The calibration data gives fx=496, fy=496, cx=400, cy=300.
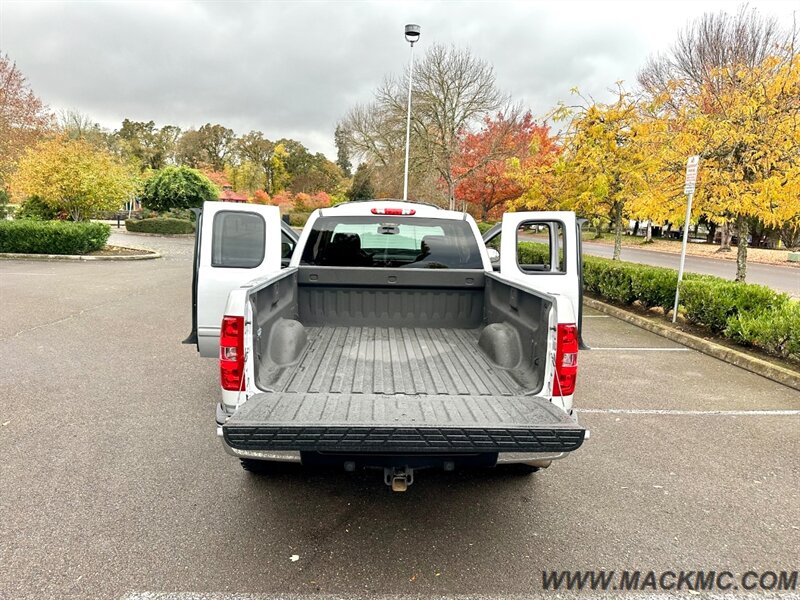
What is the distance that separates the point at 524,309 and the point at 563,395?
2.27 feet

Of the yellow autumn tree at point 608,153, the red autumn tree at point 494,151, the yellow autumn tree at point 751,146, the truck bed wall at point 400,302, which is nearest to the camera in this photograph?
the truck bed wall at point 400,302

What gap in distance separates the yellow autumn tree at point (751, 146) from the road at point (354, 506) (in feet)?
15.9

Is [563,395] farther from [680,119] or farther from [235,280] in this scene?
[680,119]

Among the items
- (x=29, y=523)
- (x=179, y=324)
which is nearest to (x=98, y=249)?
(x=179, y=324)

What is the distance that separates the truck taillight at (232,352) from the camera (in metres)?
2.62

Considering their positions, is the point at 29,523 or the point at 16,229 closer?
the point at 29,523

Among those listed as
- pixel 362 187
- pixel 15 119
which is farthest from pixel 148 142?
pixel 15 119

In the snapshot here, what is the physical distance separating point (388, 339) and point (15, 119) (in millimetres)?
25619

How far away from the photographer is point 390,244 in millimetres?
4637

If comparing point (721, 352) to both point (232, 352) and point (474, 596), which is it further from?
point (232, 352)

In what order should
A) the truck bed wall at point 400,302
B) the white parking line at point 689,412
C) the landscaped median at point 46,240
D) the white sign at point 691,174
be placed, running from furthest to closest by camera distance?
1. the landscaped median at point 46,240
2. the white sign at point 691,174
3. the white parking line at point 689,412
4. the truck bed wall at point 400,302

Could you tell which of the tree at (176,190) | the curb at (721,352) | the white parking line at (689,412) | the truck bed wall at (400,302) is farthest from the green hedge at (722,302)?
the tree at (176,190)

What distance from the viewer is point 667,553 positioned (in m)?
2.73

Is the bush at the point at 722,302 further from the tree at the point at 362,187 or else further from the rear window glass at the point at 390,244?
the tree at the point at 362,187
